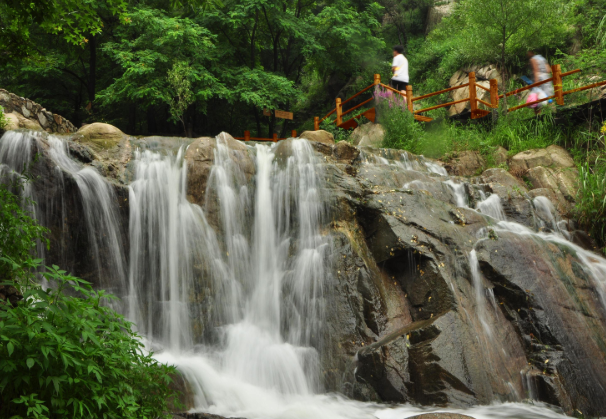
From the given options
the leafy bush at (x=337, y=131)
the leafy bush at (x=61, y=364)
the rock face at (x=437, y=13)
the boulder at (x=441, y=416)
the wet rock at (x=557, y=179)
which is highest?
the rock face at (x=437, y=13)

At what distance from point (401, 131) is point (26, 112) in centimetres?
883

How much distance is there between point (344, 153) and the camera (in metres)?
9.43

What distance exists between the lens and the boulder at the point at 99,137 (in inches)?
339

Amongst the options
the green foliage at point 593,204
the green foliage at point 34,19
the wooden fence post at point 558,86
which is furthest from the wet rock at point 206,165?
the wooden fence post at point 558,86

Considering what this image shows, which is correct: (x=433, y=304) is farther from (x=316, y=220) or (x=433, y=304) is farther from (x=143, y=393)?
(x=143, y=393)

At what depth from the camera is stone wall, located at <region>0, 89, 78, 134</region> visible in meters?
9.87

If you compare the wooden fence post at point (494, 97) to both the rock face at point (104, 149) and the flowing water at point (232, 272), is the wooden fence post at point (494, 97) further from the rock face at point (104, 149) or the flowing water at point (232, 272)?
the rock face at point (104, 149)

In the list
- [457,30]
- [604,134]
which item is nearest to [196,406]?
[604,134]

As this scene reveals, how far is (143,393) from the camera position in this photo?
4012 mm

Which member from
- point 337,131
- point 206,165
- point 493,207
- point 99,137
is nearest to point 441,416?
point 493,207

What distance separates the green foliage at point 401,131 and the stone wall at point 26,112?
326 inches

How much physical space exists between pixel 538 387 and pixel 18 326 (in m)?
5.89

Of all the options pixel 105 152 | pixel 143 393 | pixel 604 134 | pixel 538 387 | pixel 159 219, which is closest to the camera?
pixel 143 393

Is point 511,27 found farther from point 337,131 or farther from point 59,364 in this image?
point 59,364
